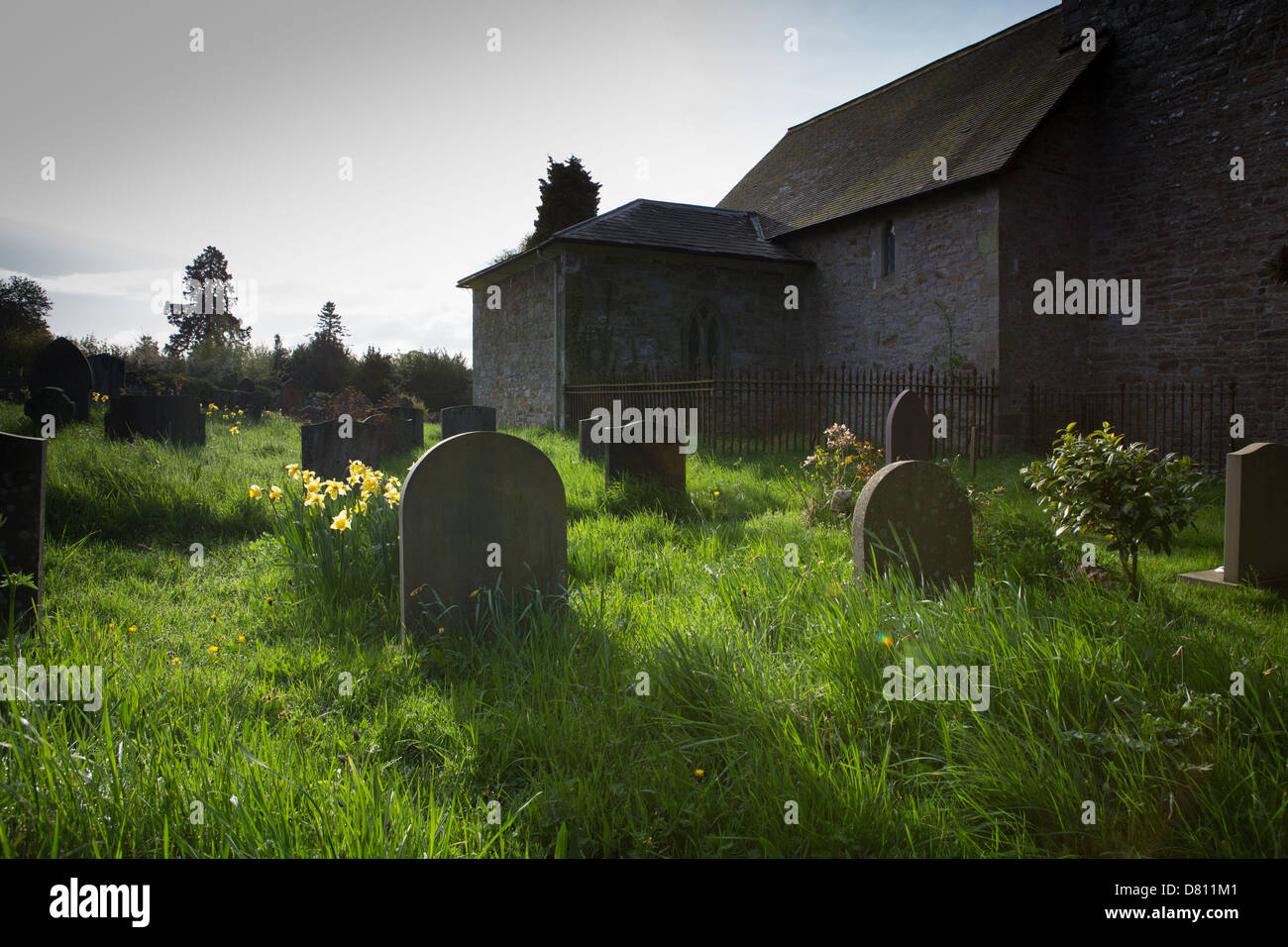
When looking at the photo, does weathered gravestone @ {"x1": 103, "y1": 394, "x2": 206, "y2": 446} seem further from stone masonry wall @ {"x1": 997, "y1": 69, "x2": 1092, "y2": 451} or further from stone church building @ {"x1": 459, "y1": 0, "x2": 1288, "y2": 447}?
stone masonry wall @ {"x1": 997, "y1": 69, "x2": 1092, "y2": 451}

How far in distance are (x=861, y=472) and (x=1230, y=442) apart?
9.39m

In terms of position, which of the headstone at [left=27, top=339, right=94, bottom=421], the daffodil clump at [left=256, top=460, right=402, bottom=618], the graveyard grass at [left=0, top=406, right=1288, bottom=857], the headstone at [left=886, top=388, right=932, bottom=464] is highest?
the headstone at [left=27, top=339, right=94, bottom=421]

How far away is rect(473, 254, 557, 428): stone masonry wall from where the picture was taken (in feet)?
57.3

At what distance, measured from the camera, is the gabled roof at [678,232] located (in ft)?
53.6

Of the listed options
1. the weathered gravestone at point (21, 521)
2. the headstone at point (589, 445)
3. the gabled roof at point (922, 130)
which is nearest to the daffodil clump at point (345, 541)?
the weathered gravestone at point (21, 521)

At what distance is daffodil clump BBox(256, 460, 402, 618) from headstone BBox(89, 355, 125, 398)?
1318 cm

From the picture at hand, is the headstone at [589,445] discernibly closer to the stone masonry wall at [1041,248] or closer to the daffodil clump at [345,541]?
the daffodil clump at [345,541]

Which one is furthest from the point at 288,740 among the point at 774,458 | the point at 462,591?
the point at 774,458

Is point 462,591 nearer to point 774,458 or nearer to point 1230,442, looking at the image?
point 774,458

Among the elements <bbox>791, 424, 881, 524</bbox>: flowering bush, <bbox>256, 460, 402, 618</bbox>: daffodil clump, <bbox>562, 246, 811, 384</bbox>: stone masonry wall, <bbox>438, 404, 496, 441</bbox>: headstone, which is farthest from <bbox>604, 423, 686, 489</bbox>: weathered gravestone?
<bbox>562, 246, 811, 384</bbox>: stone masonry wall

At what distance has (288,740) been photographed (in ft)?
8.86

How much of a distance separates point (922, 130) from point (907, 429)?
12.8 meters

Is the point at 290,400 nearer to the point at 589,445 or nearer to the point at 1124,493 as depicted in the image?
the point at 589,445

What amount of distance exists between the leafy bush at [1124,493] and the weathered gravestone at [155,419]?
989 centimetres
